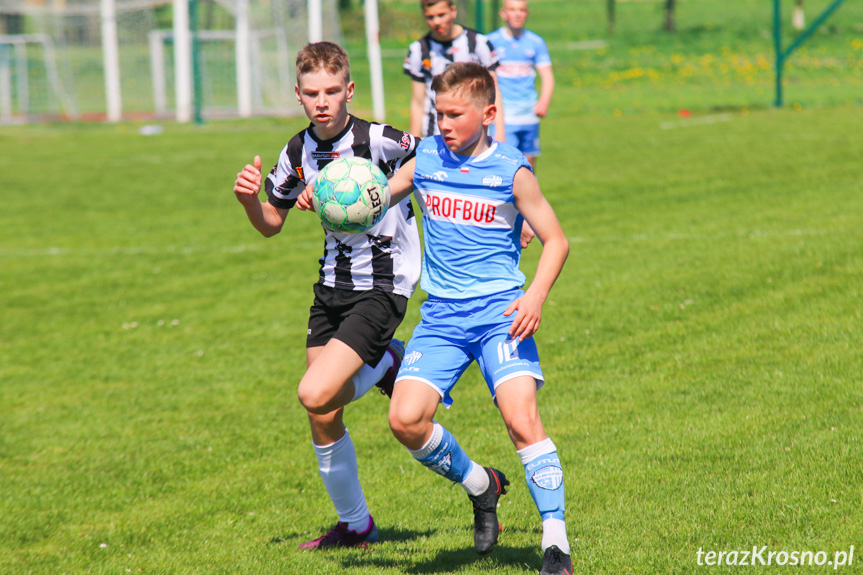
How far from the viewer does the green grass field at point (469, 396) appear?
14.7 feet

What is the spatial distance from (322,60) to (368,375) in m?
1.60

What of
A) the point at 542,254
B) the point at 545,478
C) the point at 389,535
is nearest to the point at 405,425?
the point at 545,478

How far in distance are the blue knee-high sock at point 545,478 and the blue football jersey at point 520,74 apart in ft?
27.8

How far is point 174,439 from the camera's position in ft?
20.8

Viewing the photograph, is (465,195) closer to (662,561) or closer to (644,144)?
(662,561)

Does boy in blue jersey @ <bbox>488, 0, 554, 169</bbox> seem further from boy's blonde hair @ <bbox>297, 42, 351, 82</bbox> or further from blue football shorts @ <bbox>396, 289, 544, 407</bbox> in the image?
blue football shorts @ <bbox>396, 289, 544, 407</bbox>

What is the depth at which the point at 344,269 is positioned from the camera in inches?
188

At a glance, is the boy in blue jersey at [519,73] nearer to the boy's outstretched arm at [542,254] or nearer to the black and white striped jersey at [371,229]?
the black and white striped jersey at [371,229]

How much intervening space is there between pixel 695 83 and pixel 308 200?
31.8m

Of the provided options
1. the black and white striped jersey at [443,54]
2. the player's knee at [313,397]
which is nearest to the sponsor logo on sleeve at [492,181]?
the player's knee at [313,397]

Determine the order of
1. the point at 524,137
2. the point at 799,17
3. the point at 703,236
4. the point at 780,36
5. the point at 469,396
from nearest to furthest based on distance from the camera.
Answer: the point at 469,396 < the point at 703,236 < the point at 524,137 < the point at 780,36 < the point at 799,17

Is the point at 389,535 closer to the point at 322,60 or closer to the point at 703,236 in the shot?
the point at 322,60

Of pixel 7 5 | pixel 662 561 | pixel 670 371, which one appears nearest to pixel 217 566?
pixel 662 561

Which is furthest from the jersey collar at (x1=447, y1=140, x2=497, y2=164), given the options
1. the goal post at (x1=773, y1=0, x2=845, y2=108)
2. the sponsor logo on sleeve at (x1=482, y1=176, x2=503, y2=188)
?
the goal post at (x1=773, y1=0, x2=845, y2=108)
